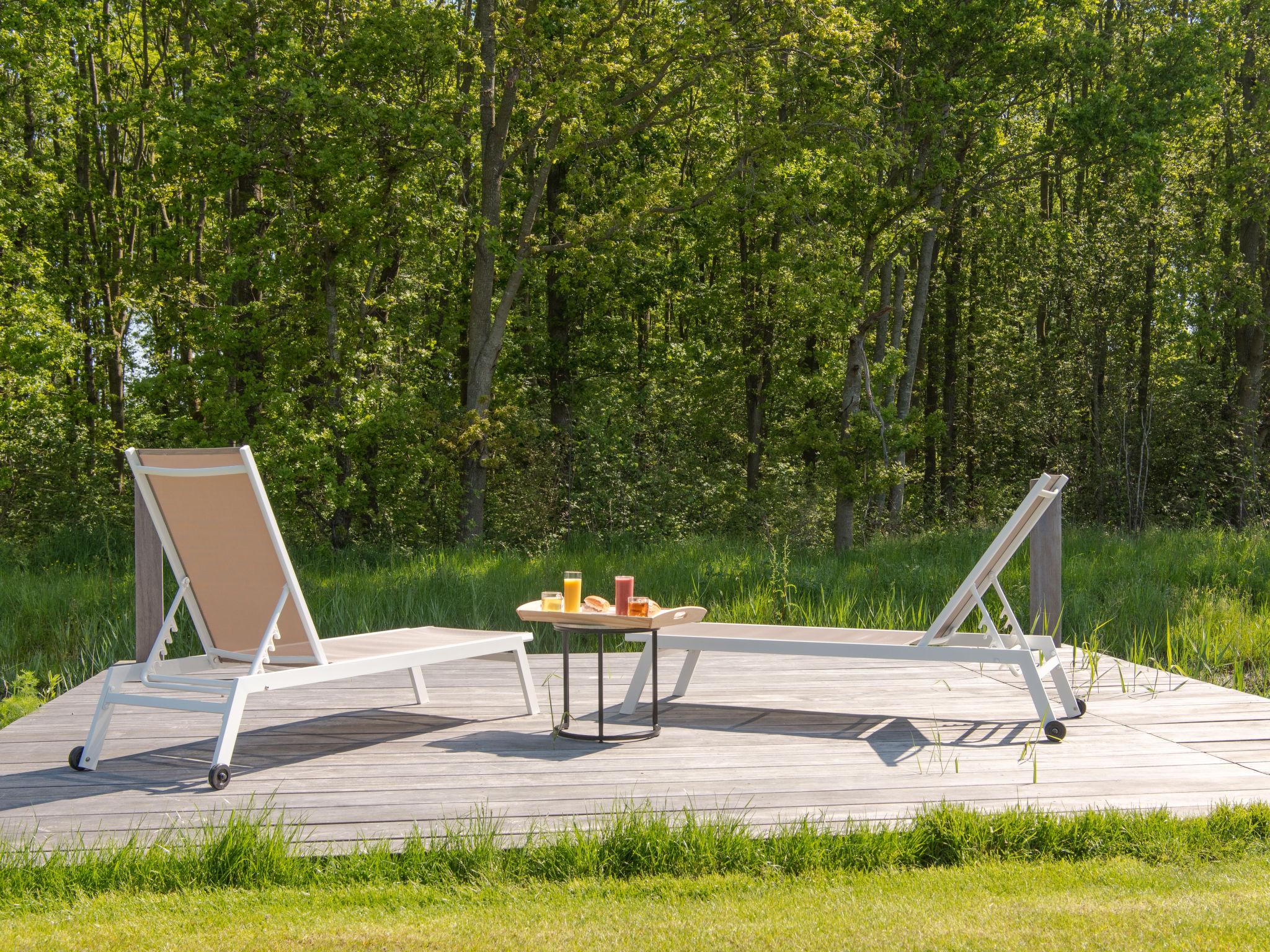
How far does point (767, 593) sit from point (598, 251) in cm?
862

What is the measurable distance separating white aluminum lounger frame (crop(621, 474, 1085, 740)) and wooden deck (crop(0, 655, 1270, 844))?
189 mm

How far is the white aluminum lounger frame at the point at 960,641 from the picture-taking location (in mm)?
4289

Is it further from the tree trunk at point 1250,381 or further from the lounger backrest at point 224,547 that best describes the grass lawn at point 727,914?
the tree trunk at point 1250,381

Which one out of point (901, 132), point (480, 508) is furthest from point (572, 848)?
point (901, 132)

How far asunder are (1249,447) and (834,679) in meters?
14.4

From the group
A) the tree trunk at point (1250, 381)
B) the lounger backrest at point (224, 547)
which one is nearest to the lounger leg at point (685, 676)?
the lounger backrest at point (224, 547)

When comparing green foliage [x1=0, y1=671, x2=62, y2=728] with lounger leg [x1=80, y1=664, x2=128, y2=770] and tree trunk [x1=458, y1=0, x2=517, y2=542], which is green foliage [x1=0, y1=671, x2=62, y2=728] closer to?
lounger leg [x1=80, y1=664, x2=128, y2=770]

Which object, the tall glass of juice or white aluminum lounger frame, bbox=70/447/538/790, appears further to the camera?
the tall glass of juice

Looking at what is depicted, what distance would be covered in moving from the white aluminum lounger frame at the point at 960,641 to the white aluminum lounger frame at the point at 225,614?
1.09 m

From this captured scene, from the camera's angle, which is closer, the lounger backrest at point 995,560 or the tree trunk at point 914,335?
the lounger backrest at point 995,560

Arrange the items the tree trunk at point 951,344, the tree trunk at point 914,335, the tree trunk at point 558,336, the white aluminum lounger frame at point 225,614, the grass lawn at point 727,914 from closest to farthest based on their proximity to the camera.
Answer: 1. the grass lawn at point 727,914
2. the white aluminum lounger frame at point 225,614
3. the tree trunk at point 558,336
4. the tree trunk at point 914,335
5. the tree trunk at point 951,344

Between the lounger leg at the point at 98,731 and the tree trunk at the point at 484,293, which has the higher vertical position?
the tree trunk at the point at 484,293

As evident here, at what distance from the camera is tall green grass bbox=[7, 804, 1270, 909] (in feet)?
9.57

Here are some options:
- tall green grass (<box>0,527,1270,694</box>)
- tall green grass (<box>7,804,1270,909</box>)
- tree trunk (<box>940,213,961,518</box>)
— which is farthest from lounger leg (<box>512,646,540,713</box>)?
tree trunk (<box>940,213,961,518</box>)
